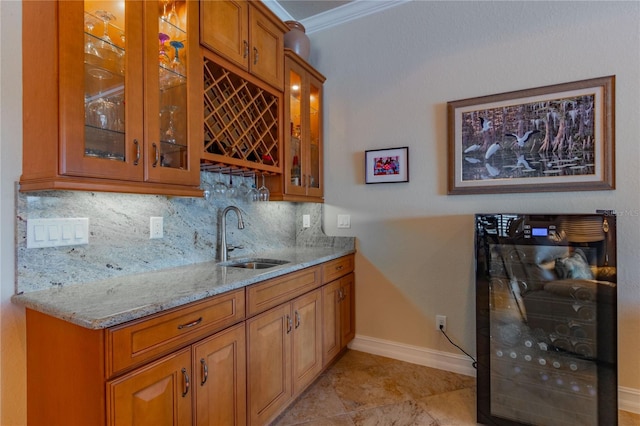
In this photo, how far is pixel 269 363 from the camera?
1619mm

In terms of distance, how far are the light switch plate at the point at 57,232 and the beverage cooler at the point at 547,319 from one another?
204 cm

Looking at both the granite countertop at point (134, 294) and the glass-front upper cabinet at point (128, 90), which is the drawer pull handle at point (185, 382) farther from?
the glass-front upper cabinet at point (128, 90)

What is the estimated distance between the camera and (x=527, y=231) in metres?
1.64

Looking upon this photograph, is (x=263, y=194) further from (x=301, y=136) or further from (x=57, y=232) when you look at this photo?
(x=57, y=232)

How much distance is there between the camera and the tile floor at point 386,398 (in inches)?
69.6

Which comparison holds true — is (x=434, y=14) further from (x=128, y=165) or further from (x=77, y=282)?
(x=77, y=282)

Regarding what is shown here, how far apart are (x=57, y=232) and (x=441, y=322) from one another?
7.98 ft

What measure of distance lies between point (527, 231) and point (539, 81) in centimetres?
110

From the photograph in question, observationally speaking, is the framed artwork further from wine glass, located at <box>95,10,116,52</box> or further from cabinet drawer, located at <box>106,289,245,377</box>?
wine glass, located at <box>95,10,116,52</box>

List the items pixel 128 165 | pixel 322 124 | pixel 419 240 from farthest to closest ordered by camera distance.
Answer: pixel 322 124, pixel 419 240, pixel 128 165

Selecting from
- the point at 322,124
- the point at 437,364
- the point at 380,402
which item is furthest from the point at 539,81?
the point at 380,402

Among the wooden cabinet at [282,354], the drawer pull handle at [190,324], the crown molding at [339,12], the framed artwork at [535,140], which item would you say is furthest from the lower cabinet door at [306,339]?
the crown molding at [339,12]

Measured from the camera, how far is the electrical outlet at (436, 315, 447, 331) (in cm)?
230

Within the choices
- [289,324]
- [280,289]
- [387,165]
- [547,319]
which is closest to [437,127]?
[387,165]
